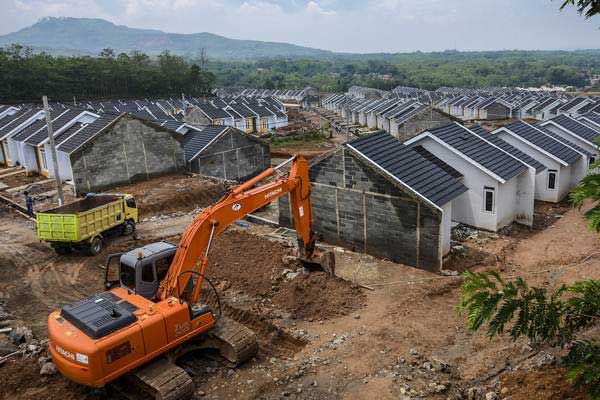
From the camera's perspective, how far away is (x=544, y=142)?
23.4 m

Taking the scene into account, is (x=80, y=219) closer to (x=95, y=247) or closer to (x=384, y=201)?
(x=95, y=247)

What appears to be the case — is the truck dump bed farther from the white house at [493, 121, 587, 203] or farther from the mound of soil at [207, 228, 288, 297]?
the white house at [493, 121, 587, 203]

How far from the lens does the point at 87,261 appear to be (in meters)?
16.6

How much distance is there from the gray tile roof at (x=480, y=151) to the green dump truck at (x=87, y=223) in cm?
1251

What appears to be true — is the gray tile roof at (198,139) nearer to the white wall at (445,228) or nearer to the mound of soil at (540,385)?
the white wall at (445,228)

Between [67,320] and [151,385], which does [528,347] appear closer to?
[151,385]

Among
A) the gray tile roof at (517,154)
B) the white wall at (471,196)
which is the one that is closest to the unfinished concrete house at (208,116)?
the gray tile roof at (517,154)

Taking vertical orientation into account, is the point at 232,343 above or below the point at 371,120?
above

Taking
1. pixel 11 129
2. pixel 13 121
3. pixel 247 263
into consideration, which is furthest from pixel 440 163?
pixel 13 121

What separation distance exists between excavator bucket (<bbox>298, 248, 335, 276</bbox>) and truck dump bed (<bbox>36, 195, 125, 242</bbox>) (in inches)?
318

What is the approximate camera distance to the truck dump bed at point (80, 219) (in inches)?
645

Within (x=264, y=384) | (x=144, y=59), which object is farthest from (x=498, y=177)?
(x=144, y=59)

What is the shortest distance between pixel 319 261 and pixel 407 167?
4630 mm

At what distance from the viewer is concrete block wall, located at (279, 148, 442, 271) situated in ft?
47.1
